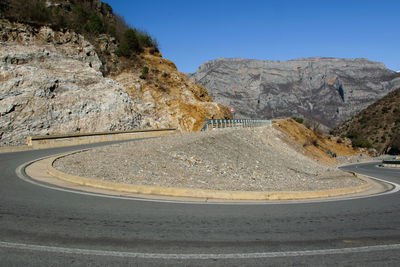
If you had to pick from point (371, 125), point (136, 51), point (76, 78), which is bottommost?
point (371, 125)

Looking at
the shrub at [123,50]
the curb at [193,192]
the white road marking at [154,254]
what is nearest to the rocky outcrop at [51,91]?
the shrub at [123,50]

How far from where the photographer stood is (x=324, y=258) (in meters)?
4.36

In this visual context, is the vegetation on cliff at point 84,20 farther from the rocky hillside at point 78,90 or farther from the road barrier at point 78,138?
the road barrier at point 78,138

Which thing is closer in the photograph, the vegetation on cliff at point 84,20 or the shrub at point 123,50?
the vegetation on cliff at point 84,20

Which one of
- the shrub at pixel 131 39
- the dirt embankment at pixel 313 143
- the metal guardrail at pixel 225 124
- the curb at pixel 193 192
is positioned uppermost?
the shrub at pixel 131 39

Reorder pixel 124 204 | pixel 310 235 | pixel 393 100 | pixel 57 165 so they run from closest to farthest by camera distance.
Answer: pixel 310 235 → pixel 124 204 → pixel 57 165 → pixel 393 100

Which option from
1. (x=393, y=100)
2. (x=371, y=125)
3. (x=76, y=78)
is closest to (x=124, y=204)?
(x=76, y=78)

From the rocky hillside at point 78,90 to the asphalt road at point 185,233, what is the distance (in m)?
23.3

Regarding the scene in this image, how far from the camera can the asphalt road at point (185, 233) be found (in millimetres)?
4191

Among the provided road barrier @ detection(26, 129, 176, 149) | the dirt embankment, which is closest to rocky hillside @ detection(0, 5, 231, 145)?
road barrier @ detection(26, 129, 176, 149)

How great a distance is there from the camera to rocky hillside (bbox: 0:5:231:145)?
2823cm

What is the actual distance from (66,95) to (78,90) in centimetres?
146

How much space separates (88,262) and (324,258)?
308 centimetres

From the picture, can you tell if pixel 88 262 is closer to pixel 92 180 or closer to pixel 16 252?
pixel 16 252
